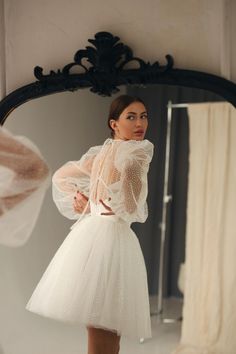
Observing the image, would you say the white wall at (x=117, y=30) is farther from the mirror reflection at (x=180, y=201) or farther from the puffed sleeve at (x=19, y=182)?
the puffed sleeve at (x=19, y=182)

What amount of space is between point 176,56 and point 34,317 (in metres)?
0.74

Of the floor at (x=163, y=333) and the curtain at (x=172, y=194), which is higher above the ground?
the curtain at (x=172, y=194)

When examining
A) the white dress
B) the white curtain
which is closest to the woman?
the white dress

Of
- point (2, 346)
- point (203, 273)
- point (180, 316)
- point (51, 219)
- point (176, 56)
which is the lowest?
point (2, 346)

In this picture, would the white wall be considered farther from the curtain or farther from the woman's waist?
the woman's waist

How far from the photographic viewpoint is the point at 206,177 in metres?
1.11

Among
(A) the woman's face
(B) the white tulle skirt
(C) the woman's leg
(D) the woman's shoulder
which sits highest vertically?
(A) the woman's face

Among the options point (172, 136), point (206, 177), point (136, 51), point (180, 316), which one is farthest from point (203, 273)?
point (136, 51)

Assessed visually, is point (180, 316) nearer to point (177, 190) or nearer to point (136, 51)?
point (177, 190)

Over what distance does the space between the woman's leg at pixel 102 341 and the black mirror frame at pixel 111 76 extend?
22.6 inches

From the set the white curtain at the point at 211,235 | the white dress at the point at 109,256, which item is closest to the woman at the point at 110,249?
the white dress at the point at 109,256

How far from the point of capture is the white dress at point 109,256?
43.3 inches

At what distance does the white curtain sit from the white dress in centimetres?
11

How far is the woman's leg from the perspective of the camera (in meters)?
1.12
